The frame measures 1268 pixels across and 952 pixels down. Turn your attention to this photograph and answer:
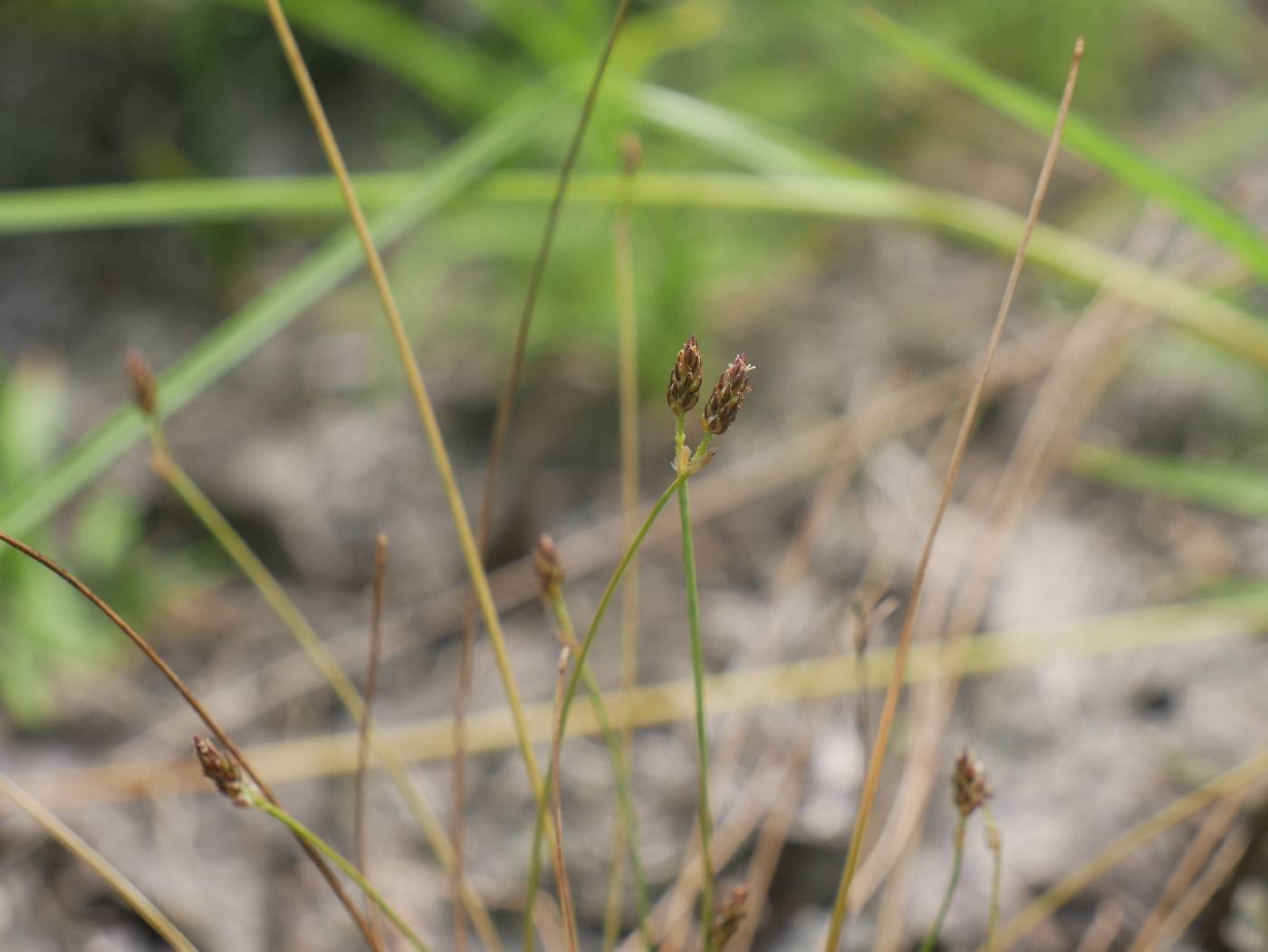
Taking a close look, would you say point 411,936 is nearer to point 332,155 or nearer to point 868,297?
point 332,155

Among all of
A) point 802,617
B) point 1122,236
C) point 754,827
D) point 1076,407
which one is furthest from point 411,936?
point 1122,236

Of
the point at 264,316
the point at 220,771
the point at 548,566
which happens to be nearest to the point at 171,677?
the point at 220,771

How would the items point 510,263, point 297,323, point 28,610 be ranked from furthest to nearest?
point 297,323 → point 510,263 → point 28,610

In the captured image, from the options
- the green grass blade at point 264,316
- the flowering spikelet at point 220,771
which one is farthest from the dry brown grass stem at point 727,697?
the flowering spikelet at point 220,771

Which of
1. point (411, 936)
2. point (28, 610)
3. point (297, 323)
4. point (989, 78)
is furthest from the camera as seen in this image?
point (297, 323)

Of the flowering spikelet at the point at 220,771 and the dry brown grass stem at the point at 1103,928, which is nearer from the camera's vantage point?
the flowering spikelet at the point at 220,771

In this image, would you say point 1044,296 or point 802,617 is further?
point 1044,296

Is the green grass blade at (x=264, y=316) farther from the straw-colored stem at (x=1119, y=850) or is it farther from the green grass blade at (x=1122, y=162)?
the straw-colored stem at (x=1119, y=850)

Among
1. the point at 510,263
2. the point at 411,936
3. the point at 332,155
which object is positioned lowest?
the point at 411,936

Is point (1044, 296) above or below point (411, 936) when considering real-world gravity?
above
